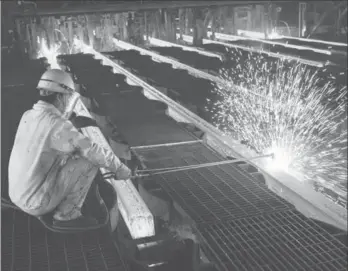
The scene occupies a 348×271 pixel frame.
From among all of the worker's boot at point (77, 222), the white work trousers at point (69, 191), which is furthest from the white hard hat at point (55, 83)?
the worker's boot at point (77, 222)

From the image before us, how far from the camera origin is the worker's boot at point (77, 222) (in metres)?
3.03

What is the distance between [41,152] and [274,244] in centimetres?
155

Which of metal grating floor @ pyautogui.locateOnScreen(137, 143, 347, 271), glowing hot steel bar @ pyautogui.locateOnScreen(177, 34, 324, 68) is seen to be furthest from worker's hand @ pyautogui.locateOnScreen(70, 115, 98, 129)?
glowing hot steel bar @ pyautogui.locateOnScreen(177, 34, 324, 68)

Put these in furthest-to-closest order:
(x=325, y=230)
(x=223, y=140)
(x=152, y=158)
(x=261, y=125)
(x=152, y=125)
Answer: (x=261, y=125) < (x=152, y=125) < (x=223, y=140) < (x=152, y=158) < (x=325, y=230)

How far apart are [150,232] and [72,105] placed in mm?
1212

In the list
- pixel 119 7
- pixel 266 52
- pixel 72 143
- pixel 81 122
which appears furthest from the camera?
pixel 119 7

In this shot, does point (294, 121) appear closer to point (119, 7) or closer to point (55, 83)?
point (55, 83)

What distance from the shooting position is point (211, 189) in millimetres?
3955

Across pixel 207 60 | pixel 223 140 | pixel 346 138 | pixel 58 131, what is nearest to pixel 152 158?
pixel 223 140

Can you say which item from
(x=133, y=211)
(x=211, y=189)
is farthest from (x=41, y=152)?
(x=211, y=189)

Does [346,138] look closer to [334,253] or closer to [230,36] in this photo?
[334,253]

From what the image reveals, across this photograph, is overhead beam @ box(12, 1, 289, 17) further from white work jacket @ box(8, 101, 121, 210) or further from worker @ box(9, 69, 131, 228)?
white work jacket @ box(8, 101, 121, 210)

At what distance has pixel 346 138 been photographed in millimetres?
5949

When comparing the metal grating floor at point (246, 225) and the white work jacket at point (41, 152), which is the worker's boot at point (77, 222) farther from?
the metal grating floor at point (246, 225)
